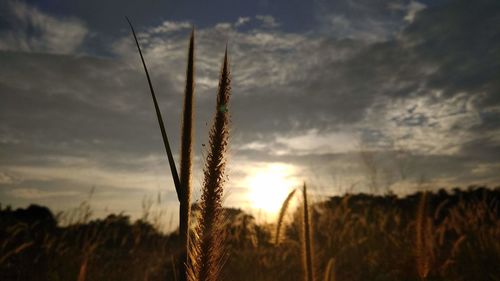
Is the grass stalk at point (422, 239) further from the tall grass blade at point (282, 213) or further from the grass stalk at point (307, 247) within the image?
the grass stalk at point (307, 247)

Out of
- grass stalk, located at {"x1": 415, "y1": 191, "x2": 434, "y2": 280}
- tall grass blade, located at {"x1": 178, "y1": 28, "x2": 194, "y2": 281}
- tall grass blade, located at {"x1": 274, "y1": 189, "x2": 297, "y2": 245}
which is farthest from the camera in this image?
grass stalk, located at {"x1": 415, "y1": 191, "x2": 434, "y2": 280}

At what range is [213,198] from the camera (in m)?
1.05

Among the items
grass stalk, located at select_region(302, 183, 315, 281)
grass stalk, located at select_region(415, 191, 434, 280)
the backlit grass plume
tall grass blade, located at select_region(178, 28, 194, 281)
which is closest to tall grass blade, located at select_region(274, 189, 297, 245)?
grass stalk, located at select_region(302, 183, 315, 281)

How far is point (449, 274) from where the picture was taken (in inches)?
198

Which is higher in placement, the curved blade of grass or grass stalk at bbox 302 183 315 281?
the curved blade of grass

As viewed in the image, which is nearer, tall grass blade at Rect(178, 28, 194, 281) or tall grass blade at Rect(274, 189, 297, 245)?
tall grass blade at Rect(178, 28, 194, 281)

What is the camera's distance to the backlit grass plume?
105 centimetres

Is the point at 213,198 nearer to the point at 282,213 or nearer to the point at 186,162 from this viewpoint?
the point at 186,162

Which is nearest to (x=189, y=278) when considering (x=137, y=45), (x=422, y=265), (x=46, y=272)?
(x=137, y=45)

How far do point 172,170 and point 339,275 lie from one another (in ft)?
17.3

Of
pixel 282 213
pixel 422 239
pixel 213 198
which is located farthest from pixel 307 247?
pixel 422 239

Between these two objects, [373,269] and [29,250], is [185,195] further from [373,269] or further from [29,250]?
[29,250]

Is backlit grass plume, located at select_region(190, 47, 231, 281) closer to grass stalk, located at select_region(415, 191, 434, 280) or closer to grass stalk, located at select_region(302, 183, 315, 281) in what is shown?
grass stalk, located at select_region(302, 183, 315, 281)

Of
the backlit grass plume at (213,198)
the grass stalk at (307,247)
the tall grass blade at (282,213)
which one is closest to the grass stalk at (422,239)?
the tall grass blade at (282,213)
